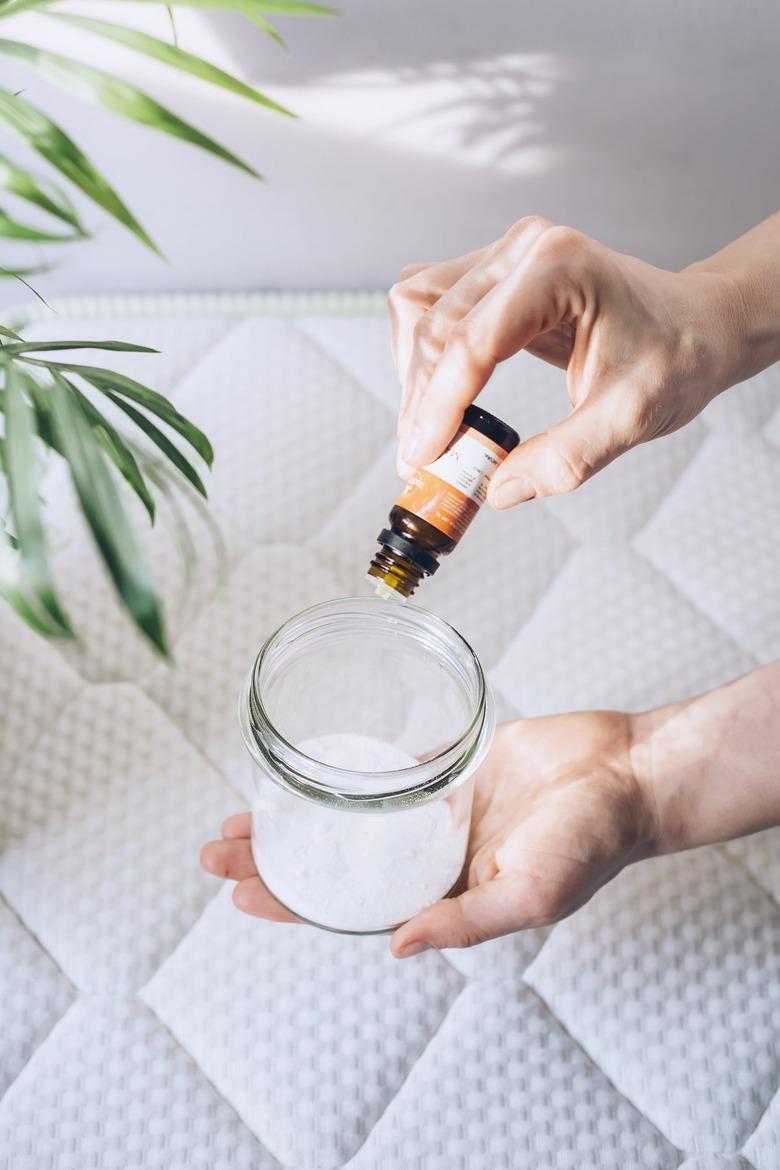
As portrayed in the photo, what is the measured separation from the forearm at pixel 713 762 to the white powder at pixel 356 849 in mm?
166

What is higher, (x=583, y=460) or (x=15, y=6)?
(x=15, y=6)

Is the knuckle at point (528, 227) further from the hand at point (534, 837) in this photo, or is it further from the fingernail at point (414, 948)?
the fingernail at point (414, 948)

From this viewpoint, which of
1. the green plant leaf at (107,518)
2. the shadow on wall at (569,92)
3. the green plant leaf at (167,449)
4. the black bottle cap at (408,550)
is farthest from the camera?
the shadow on wall at (569,92)

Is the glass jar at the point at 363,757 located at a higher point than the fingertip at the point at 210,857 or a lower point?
higher

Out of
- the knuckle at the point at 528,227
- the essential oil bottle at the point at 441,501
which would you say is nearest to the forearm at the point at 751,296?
the knuckle at the point at 528,227

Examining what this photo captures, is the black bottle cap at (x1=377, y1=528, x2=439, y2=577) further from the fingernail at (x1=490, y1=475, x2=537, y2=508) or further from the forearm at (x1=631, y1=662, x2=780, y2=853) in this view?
the forearm at (x1=631, y1=662, x2=780, y2=853)

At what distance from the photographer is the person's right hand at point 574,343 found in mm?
623

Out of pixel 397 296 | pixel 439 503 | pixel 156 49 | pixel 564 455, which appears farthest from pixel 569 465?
pixel 156 49

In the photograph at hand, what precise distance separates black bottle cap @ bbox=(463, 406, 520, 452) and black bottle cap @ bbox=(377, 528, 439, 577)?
0.08 metres

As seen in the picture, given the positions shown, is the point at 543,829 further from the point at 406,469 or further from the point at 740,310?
the point at 740,310

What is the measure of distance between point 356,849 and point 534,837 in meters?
0.13

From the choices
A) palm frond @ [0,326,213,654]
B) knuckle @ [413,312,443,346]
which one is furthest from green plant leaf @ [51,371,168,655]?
knuckle @ [413,312,443,346]

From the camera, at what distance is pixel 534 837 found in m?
0.71

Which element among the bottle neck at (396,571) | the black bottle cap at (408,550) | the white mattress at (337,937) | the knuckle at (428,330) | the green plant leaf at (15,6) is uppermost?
the green plant leaf at (15,6)
